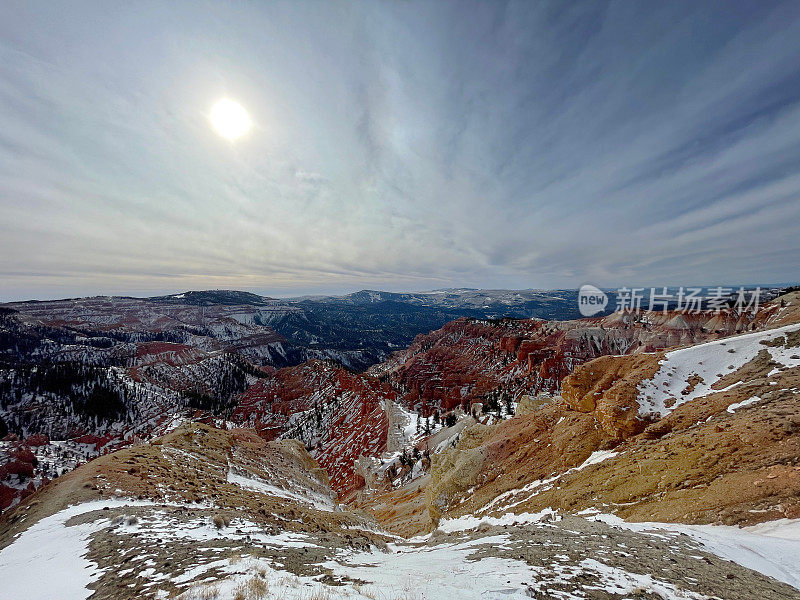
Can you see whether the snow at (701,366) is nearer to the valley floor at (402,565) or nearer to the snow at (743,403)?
the snow at (743,403)

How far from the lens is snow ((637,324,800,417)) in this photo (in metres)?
20.3

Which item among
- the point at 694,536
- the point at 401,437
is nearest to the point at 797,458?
the point at 694,536

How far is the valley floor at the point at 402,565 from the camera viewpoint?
21.9 feet

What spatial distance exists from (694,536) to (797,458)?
6.16 m

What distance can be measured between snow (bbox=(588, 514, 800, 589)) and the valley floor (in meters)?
0.03

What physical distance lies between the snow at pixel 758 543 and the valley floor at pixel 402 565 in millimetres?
33

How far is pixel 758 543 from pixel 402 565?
11106mm

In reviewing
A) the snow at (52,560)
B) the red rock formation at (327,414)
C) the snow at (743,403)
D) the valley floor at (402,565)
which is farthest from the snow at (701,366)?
the red rock formation at (327,414)

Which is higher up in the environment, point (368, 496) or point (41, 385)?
point (368, 496)

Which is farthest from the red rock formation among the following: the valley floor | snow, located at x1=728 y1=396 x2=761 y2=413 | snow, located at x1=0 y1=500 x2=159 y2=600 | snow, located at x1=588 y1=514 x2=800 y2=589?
snow, located at x1=588 y1=514 x2=800 y2=589

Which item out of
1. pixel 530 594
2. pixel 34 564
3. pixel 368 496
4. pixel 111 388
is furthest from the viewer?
pixel 111 388

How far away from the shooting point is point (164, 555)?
9.32 m

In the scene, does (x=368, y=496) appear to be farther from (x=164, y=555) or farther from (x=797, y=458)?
(x=797, y=458)

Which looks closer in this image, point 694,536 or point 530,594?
point 530,594
